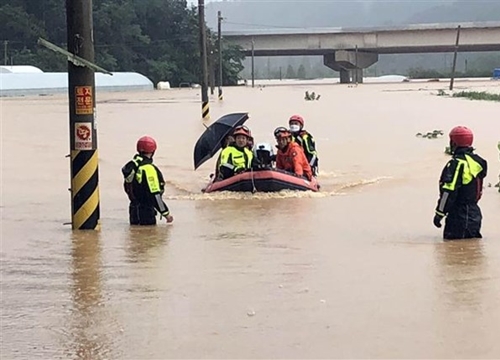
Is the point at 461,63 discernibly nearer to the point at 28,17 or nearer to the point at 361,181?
the point at 28,17

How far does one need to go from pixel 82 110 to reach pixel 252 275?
364 centimetres

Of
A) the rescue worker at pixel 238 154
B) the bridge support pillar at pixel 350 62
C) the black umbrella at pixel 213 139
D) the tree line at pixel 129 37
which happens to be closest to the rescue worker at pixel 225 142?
the black umbrella at pixel 213 139

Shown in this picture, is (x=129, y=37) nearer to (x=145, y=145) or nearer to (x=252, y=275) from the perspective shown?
(x=145, y=145)

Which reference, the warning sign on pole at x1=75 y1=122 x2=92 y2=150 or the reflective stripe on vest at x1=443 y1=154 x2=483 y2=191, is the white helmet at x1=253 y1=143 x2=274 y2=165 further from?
the reflective stripe on vest at x1=443 y1=154 x2=483 y2=191

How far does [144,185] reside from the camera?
1219 cm

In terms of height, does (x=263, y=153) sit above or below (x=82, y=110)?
below

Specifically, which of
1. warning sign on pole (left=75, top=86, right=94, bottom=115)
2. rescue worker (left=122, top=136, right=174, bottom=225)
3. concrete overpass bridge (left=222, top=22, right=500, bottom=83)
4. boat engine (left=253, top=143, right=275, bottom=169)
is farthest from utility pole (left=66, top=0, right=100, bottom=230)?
concrete overpass bridge (left=222, top=22, right=500, bottom=83)

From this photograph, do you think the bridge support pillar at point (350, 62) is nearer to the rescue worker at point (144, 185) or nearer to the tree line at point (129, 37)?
the tree line at point (129, 37)

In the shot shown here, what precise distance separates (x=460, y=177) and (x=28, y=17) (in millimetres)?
80585

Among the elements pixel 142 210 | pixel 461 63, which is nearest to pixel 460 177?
pixel 142 210

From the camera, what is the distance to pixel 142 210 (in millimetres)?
12508

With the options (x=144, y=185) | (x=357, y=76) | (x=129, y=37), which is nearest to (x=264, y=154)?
(x=144, y=185)

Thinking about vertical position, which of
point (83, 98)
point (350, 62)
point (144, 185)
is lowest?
point (144, 185)

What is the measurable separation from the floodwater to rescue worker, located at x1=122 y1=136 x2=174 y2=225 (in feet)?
0.85
